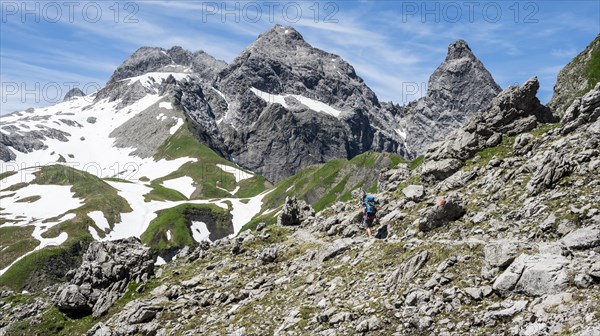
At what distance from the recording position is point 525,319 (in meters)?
16.7

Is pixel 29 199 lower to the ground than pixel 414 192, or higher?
lower

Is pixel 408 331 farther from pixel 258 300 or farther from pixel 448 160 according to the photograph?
pixel 448 160

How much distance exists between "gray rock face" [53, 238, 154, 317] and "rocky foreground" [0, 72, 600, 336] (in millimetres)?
104

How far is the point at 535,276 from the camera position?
18.2 metres

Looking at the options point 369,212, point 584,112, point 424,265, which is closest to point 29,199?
point 369,212

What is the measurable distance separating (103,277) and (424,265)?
84.4 ft

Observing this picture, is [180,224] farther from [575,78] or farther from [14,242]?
[575,78]

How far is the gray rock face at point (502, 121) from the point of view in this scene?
38812mm

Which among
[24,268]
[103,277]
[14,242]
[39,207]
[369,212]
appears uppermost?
[369,212]

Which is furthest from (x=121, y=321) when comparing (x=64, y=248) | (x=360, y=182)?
(x=360, y=182)

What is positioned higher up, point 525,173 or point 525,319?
point 525,173

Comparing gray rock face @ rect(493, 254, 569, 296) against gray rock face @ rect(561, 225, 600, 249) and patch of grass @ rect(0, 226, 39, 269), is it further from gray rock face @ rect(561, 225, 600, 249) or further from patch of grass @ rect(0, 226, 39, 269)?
patch of grass @ rect(0, 226, 39, 269)

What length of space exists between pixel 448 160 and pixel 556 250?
19646mm

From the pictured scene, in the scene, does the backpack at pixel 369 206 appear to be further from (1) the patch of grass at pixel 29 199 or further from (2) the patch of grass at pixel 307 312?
(1) the patch of grass at pixel 29 199
